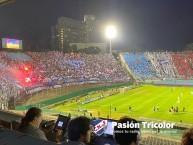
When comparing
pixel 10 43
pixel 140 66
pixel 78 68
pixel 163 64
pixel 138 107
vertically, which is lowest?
pixel 138 107

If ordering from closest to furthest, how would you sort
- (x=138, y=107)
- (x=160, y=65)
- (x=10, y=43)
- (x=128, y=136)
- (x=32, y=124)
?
(x=128, y=136), (x=32, y=124), (x=138, y=107), (x=10, y=43), (x=160, y=65)

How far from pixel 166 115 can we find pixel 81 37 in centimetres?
15065

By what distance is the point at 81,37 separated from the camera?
17938 centimetres

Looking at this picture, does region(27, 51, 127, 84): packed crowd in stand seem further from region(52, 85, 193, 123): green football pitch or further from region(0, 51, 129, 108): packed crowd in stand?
region(52, 85, 193, 123): green football pitch

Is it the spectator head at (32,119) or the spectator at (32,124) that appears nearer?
the spectator at (32,124)

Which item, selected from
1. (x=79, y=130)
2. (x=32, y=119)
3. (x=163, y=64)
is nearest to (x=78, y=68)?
(x=163, y=64)

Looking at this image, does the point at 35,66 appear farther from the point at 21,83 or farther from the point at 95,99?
the point at 95,99

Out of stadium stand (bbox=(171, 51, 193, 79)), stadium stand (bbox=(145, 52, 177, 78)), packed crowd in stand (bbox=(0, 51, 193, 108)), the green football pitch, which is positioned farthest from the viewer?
stadium stand (bbox=(171, 51, 193, 79))

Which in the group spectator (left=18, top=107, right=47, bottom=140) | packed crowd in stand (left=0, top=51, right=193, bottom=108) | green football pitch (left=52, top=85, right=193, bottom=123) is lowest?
green football pitch (left=52, top=85, right=193, bottom=123)

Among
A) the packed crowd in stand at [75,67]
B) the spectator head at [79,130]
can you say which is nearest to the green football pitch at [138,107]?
the packed crowd in stand at [75,67]

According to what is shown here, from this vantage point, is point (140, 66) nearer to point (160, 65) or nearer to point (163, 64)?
point (160, 65)

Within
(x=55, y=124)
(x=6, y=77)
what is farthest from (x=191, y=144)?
(x=6, y=77)

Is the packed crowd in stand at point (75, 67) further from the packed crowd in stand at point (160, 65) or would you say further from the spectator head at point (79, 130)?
the spectator head at point (79, 130)

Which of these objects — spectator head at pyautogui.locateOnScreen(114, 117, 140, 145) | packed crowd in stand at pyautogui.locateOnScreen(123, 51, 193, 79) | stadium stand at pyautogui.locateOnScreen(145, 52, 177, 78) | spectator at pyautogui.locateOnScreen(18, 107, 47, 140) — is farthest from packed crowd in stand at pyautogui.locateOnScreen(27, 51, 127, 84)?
spectator head at pyautogui.locateOnScreen(114, 117, 140, 145)
